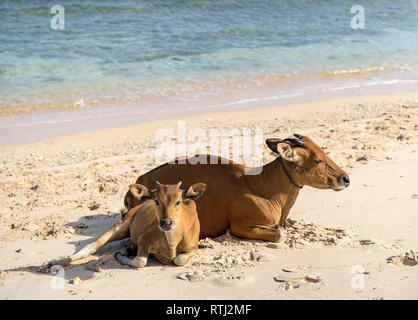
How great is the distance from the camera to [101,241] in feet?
24.7

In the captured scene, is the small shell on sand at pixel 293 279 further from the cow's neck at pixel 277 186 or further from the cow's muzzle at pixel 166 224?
the cow's neck at pixel 277 186

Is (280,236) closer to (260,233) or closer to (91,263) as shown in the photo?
(260,233)

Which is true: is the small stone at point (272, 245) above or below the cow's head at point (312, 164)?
below

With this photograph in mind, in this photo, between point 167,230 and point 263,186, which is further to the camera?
point 263,186

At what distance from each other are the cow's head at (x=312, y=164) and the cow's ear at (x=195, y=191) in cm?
106

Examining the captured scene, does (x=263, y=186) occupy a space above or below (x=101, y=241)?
above

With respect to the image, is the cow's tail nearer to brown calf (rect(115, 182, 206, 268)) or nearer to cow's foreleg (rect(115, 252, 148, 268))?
brown calf (rect(115, 182, 206, 268))

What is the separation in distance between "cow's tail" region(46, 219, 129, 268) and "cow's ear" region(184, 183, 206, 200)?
1015mm

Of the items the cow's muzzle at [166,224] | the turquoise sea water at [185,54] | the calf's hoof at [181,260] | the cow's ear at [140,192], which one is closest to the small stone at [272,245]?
the calf's hoof at [181,260]

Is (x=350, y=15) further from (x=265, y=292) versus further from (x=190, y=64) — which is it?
(x=265, y=292)

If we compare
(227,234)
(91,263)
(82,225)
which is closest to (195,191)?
(227,234)

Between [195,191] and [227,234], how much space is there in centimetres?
95

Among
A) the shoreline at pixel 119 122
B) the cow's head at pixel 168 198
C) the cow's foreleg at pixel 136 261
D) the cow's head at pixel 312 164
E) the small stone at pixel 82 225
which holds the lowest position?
the small stone at pixel 82 225

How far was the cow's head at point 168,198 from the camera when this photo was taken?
679 cm
